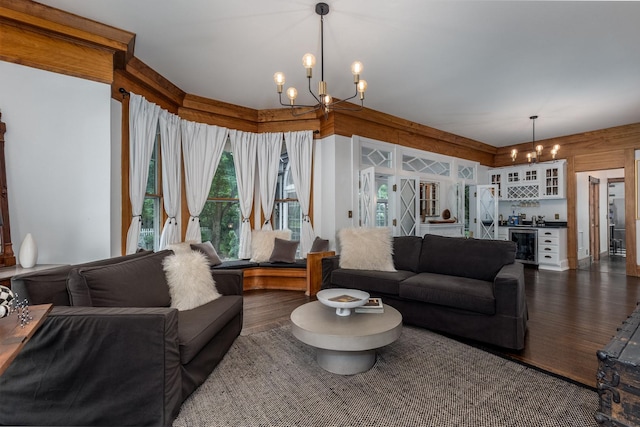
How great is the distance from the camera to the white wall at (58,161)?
2.58 metres

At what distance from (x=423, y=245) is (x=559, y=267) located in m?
4.52

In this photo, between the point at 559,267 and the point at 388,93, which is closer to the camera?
the point at 388,93

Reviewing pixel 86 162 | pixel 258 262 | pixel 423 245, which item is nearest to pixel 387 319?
pixel 423 245

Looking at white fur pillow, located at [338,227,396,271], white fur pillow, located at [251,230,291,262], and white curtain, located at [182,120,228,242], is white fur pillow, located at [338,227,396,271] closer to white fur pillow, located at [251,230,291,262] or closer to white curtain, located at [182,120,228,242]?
white fur pillow, located at [251,230,291,262]

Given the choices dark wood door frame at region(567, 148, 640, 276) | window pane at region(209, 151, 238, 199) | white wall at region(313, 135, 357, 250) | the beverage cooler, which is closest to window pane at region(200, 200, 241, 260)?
window pane at region(209, 151, 238, 199)

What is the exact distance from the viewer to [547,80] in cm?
386

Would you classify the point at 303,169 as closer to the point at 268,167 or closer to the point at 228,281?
the point at 268,167

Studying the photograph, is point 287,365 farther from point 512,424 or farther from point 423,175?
point 423,175

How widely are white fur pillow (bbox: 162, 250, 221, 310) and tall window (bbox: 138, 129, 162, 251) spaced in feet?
5.99

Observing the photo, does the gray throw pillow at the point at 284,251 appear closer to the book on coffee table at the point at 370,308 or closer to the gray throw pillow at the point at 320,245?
the gray throw pillow at the point at 320,245

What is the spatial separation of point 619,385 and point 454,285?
5.22 feet

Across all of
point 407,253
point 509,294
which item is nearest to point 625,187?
point 407,253

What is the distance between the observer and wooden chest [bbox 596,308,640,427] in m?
1.24

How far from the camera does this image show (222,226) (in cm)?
496
